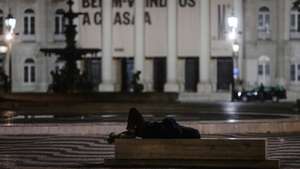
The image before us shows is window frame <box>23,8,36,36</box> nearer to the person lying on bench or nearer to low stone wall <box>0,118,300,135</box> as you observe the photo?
low stone wall <box>0,118,300,135</box>

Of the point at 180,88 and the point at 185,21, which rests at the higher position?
the point at 185,21

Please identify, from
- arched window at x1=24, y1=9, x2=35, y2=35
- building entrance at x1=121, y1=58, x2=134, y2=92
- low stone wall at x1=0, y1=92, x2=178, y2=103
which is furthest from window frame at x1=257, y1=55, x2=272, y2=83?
low stone wall at x1=0, y1=92, x2=178, y2=103

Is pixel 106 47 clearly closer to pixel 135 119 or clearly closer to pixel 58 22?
pixel 58 22

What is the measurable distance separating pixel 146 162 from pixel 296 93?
61.6m

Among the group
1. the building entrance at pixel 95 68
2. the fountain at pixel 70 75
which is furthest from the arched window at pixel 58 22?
the fountain at pixel 70 75

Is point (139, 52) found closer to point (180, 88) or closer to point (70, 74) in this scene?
point (180, 88)

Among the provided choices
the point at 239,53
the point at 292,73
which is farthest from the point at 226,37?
the point at 292,73

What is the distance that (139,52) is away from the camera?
78.4 metres

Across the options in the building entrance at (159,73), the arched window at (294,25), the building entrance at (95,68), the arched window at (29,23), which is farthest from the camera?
the arched window at (29,23)

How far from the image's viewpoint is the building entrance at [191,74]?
80.1 metres

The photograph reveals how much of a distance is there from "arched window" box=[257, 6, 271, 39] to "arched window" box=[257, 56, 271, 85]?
215 cm

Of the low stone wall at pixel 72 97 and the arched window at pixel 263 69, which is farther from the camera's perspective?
the arched window at pixel 263 69

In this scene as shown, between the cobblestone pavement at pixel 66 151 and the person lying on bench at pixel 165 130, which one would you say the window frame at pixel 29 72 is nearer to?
the cobblestone pavement at pixel 66 151

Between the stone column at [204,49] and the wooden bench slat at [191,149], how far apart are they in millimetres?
62296
